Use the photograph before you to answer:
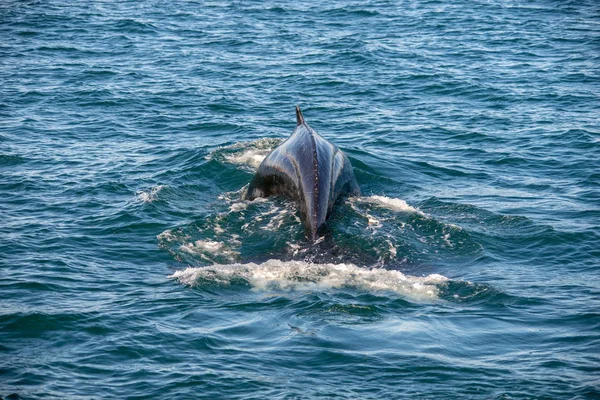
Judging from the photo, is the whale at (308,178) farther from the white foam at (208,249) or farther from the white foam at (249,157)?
the white foam at (249,157)

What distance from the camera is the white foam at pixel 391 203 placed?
18656mm

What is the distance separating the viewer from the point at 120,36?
37.3 metres

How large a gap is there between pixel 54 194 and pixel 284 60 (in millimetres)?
15303

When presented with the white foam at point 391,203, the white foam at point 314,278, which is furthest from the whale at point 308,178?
the white foam at point 314,278

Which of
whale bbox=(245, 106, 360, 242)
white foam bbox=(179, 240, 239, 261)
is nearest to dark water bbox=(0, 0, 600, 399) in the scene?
white foam bbox=(179, 240, 239, 261)

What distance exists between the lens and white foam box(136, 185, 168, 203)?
19.5 meters

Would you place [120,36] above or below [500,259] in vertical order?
above

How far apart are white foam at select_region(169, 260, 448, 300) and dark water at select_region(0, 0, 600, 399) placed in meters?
0.05

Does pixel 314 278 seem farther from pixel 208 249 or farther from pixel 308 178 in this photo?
pixel 308 178

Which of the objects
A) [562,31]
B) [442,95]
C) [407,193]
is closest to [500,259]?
[407,193]

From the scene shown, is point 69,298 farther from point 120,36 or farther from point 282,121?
point 120,36

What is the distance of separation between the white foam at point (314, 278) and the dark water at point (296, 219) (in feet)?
0.18

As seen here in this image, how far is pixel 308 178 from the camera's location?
1697 centimetres

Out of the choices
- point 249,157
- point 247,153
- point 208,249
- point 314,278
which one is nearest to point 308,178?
point 208,249
